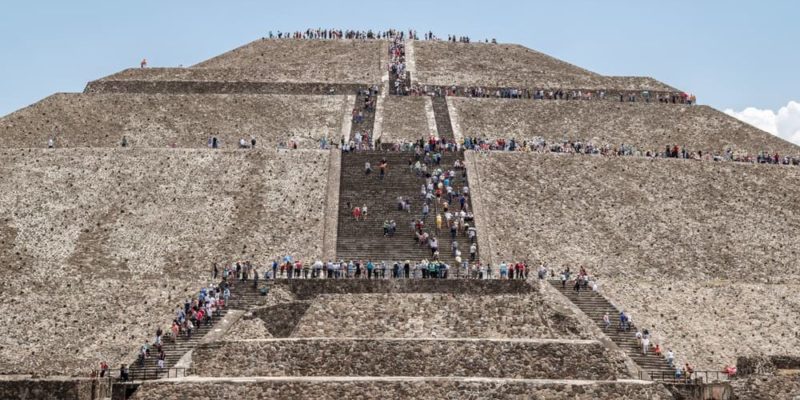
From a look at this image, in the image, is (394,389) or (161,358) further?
(161,358)

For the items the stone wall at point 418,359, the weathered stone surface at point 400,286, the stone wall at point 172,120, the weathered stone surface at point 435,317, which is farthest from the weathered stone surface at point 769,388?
the stone wall at point 172,120

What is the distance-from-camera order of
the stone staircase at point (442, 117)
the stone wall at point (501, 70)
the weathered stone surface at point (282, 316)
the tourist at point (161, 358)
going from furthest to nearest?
the stone wall at point (501, 70) < the stone staircase at point (442, 117) < the weathered stone surface at point (282, 316) < the tourist at point (161, 358)

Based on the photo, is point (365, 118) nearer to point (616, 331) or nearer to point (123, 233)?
point (123, 233)

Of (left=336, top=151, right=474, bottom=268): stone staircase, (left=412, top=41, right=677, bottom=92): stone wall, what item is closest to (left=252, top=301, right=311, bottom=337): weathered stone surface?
(left=336, top=151, right=474, bottom=268): stone staircase

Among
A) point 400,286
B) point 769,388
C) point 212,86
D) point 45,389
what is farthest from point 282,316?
point 212,86

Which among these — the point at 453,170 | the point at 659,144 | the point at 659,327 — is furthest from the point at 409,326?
the point at 659,144

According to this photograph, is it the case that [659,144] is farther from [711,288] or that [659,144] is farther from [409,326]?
[409,326]

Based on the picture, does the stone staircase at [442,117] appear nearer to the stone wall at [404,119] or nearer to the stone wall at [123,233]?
the stone wall at [404,119]
